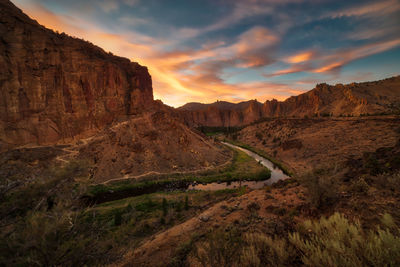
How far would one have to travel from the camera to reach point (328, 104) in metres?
71.6

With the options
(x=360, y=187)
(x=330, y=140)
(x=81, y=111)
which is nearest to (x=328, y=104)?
(x=330, y=140)

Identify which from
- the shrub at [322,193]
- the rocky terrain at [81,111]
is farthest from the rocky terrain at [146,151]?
the shrub at [322,193]

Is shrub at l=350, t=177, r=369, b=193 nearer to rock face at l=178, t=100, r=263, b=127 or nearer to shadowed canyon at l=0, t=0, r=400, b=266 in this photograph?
shadowed canyon at l=0, t=0, r=400, b=266

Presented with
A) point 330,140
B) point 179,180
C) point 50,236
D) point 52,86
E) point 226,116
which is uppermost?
point 226,116

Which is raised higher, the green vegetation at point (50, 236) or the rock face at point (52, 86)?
the rock face at point (52, 86)

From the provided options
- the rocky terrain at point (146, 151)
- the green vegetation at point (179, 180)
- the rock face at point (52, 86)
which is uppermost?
the rock face at point (52, 86)

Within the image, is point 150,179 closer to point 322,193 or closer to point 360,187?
point 322,193

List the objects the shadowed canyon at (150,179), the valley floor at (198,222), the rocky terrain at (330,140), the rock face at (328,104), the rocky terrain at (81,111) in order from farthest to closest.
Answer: the rock face at (328,104) → the rocky terrain at (81,111) → the rocky terrain at (330,140) → the shadowed canyon at (150,179) → the valley floor at (198,222)

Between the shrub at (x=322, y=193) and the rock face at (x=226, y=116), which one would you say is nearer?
the shrub at (x=322, y=193)

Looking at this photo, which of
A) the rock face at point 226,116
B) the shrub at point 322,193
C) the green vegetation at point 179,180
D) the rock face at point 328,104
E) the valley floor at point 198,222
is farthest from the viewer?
the rock face at point 226,116

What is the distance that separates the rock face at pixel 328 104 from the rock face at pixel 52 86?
52.0m

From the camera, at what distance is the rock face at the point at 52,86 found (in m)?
25.3

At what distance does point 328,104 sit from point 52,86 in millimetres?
94545

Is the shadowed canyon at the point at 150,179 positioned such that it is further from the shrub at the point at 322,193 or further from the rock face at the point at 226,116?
the rock face at the point at 226,116
